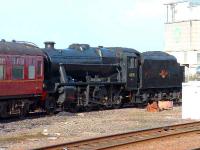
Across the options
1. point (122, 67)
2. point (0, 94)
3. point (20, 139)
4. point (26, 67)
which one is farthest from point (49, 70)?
point (20, 139)

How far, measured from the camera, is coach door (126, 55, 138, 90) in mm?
28516

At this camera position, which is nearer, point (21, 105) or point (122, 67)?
point (21, 105)

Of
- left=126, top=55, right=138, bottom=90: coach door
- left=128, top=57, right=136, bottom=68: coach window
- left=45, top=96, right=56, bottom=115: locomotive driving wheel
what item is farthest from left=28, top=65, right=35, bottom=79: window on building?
left=128, top=57, right=136, bottom=68: coach window

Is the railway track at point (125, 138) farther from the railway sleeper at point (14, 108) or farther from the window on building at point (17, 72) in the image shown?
the window on building at point (17, 72)

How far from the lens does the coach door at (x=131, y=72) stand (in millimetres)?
28516

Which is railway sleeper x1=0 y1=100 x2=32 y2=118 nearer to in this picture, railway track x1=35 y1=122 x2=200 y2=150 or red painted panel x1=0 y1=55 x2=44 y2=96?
red painted panel x1=0 y1=55 x2=44 y2=96

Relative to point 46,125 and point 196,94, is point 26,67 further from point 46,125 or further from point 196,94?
point 196,94

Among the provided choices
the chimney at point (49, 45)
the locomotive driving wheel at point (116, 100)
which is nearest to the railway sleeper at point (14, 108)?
the chimney at point (49, 45)

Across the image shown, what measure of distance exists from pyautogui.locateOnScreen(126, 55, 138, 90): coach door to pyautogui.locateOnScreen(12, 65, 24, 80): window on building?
919cm

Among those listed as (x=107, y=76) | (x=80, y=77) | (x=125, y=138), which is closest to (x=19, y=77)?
(x=80, y=77)

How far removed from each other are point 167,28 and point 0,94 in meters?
77.9

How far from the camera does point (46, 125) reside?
18531mm

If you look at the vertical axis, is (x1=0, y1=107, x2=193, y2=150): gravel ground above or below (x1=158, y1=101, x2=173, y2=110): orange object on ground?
below

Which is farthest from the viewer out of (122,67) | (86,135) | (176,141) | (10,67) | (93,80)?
(122,67)
